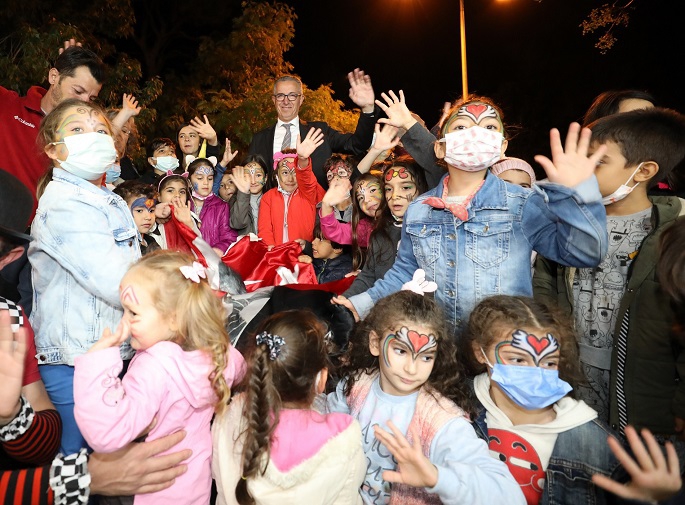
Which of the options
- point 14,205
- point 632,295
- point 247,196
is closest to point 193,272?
point 14,205

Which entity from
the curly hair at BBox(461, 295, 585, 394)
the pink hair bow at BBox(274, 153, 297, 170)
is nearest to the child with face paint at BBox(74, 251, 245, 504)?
the curly hair at BBox(461, 295, 585, 394)

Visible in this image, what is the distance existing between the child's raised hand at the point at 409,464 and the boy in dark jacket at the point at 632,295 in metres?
1.39

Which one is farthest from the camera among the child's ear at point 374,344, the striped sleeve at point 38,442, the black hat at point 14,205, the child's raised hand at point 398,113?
the child's raised hand at point 398,113

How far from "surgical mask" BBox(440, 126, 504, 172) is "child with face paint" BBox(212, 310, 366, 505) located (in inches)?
49.6

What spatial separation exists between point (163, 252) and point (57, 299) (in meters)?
0.66

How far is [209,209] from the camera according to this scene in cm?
613

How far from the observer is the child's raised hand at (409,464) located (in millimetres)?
2105

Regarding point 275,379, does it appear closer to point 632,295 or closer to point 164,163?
point 632,295

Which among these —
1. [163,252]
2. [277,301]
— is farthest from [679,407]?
[163,252]

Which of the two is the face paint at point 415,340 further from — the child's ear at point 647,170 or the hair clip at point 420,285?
the child's ear at point 647,170

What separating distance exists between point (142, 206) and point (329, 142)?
2.35m

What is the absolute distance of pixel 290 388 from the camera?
7.91ft

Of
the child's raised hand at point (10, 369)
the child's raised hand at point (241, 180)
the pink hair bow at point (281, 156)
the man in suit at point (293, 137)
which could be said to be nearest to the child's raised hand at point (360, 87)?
the man in suit at point (293, 137)

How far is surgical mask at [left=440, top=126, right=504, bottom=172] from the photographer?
2969mm
